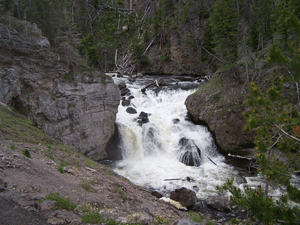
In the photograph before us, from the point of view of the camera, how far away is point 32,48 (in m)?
15.4

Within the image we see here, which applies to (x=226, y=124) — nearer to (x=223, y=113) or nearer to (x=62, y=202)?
(x=223, y=113)

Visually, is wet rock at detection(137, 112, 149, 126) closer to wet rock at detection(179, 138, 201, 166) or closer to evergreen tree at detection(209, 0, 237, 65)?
wet rock at detection(179, 138, 201, 166)

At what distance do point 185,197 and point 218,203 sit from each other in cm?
184

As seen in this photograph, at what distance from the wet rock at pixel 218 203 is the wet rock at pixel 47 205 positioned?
9267mm

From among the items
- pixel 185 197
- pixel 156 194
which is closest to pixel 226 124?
pixel 185 197

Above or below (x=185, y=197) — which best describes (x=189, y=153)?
above

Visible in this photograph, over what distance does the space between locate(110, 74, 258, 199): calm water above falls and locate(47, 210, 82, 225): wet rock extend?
9.05 meters

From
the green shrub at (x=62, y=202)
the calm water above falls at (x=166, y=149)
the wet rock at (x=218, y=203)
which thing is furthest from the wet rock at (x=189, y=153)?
the green shrub at (x=62, y=202)

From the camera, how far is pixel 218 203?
1160 centimetres

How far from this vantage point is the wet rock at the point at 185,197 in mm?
11576

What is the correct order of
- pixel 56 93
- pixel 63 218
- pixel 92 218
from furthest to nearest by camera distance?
pixel 56 93
pixel 92 218
pixel 63 218

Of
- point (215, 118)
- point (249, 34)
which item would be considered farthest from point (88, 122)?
point (249, 34)

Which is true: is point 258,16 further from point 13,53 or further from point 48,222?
point 48,222

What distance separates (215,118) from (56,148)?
14.5 metres
